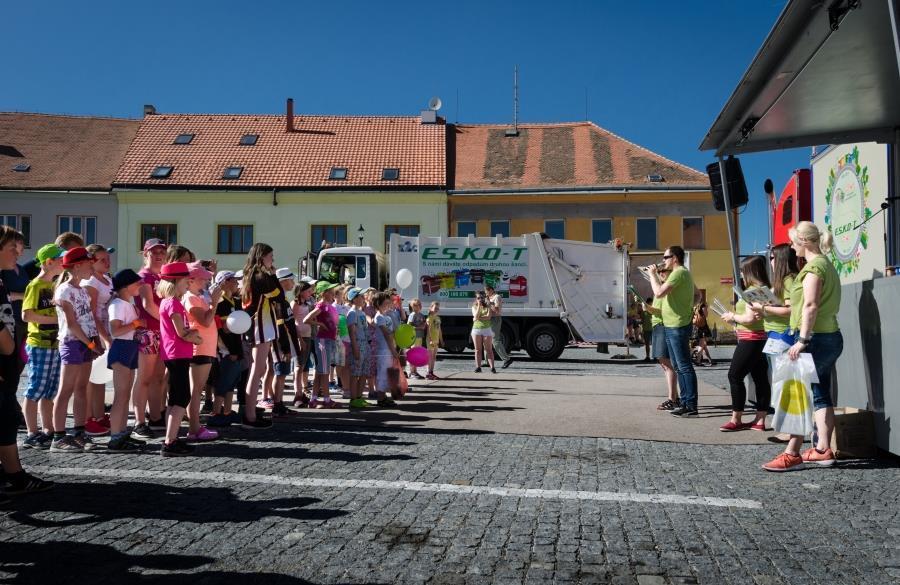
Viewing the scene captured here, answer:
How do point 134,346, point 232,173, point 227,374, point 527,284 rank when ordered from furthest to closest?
point 232,173 → point 527,284 → point 227,374 → point 134,346

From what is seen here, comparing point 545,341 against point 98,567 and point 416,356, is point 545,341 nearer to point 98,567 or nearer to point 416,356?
point 416,356

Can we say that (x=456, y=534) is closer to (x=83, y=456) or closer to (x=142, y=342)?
(x=83, y=456)

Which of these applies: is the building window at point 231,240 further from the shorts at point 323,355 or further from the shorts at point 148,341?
the shorts at point 148,341

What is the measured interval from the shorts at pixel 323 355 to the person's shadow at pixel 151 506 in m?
4.54

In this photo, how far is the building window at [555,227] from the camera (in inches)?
1342

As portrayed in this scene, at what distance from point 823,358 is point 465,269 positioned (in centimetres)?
1494

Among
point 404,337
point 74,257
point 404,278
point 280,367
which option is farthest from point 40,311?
point 404,278

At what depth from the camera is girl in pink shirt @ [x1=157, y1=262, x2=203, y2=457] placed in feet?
19.9

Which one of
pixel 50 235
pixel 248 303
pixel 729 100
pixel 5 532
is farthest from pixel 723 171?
pixel 50 235

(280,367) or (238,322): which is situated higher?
(238,322)

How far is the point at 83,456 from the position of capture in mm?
5988

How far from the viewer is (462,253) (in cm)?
2055

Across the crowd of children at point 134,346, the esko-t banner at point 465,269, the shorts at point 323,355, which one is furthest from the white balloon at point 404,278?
the crowd of children at point 134,346

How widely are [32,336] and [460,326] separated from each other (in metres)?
14.5
